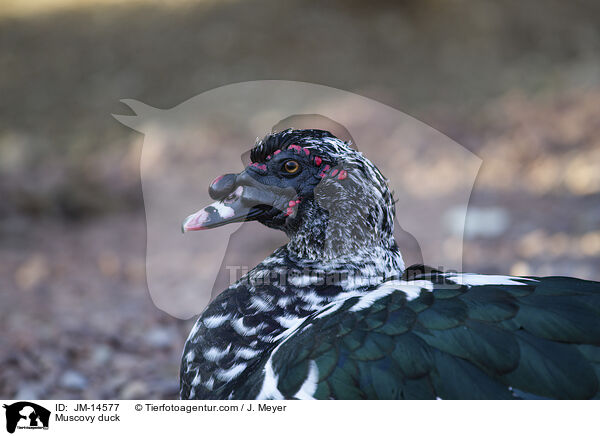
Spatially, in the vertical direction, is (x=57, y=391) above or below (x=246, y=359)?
below

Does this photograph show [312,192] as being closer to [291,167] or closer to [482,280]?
[291,167]

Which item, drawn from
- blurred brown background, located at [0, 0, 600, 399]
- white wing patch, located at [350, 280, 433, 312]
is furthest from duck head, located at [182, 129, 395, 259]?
blurred brown background, located at [0, 0, 600, 399]

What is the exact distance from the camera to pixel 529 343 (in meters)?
1.26

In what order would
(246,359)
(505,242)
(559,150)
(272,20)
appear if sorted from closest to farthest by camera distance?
(246,359)
(272,20)
(505,242)
(559,150)

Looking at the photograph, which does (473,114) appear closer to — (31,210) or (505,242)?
(505,242)

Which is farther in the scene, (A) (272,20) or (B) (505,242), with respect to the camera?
(B) (505,242)

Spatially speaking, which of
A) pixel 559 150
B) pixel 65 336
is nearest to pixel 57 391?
pixel 65 336

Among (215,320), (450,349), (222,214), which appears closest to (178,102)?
(222,214)

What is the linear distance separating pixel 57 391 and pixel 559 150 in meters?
3.02

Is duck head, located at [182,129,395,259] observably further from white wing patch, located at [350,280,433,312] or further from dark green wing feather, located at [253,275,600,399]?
dark green wing feather, located at [253,275,600,399]
